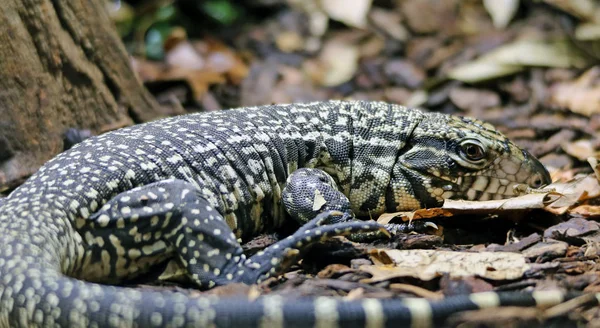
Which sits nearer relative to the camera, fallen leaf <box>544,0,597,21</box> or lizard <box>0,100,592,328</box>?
lizard <box>0,100,592,328</box>

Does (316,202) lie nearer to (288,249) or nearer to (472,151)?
(288,249)

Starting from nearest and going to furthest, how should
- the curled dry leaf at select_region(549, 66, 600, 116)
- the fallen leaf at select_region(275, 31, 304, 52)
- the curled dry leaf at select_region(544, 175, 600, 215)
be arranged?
the curled dry leaf at select_region(544, 175, 600, 215), the curled dry leaf at select_region(549, 66, 600, 116), the fallen leaf at select_region(275, 31, 304, 52)

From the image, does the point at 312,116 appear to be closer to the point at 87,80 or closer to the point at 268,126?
the point at 268,126

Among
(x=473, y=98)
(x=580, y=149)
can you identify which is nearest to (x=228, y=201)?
(x=580, y=149)

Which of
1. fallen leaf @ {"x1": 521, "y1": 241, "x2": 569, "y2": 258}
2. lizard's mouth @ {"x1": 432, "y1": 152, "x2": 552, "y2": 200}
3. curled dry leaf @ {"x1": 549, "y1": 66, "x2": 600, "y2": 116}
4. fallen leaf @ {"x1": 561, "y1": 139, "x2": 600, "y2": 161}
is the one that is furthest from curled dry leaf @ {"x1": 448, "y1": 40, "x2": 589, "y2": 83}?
fallen leaf @ {"x1": 521, "y1": 241, "x2": 569, "y2": 258}

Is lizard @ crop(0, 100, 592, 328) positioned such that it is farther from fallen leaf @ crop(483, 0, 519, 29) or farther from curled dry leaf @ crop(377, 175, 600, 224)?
fallen leaf @ crop(483, 0, 519, 29)

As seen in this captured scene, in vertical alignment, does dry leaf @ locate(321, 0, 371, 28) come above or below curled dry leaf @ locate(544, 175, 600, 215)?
above

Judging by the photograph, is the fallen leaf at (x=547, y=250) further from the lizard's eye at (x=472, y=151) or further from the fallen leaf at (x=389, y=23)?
the fallen leaf at (x=389, y=23)
